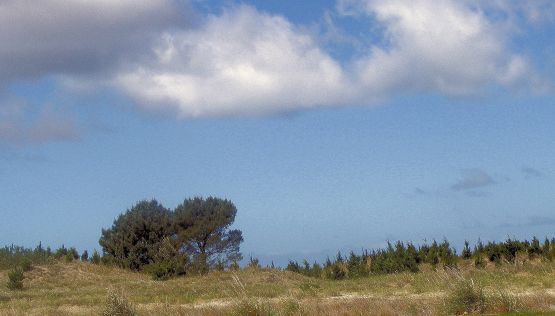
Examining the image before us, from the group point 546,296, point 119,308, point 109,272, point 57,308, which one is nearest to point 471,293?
point 546,296

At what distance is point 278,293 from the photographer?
2861cm

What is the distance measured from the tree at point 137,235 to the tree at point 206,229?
102 centimetres

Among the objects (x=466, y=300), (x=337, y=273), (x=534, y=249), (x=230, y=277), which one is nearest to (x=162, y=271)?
(x=230, y=277)

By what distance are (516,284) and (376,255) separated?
17138mm

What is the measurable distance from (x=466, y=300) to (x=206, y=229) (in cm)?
3035

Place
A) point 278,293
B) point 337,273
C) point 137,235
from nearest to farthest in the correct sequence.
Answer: point 278,293 < point 337,273 < point 137,235

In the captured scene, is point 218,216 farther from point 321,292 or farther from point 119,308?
point 119,308

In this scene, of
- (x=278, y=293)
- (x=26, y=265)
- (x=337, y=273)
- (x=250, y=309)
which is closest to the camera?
(x=250, y=309)

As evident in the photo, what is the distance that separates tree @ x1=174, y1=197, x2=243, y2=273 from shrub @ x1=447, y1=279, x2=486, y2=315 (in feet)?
95.5

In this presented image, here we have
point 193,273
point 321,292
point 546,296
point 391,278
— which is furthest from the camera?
point 193,273

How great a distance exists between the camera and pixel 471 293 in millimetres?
20625

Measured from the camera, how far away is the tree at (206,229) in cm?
4928

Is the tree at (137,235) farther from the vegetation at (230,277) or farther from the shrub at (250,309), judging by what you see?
the shrub at (250,309)

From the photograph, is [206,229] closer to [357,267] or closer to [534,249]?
[357,267]
